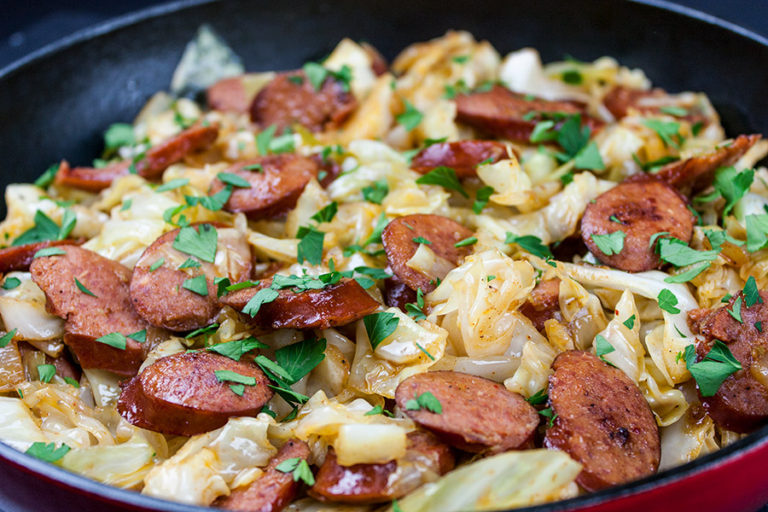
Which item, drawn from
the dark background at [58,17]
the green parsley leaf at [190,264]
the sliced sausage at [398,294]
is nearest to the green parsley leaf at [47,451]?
the green parsley leaf at [190,264]

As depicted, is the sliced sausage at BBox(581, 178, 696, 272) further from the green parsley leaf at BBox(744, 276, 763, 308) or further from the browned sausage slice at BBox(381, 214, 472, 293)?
the browned sausage slice at BBox(381, 214, 472, 293)

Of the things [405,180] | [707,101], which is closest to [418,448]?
[405,180]

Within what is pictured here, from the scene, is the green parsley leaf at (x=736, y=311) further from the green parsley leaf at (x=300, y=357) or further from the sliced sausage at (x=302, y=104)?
the sliced sausage at (x=302, y=104)

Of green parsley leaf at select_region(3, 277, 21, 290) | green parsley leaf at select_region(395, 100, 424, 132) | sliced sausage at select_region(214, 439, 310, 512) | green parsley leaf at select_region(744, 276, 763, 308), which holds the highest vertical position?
green parsley leaf at select_region(395, 100, 424, 132)

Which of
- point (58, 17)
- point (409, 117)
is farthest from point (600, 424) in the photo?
point (58, 17)

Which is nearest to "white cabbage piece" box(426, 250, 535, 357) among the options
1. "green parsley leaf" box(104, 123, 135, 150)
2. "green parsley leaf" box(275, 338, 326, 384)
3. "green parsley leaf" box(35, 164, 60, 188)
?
"green parsley leaf" box(275, 338, 326, 384)

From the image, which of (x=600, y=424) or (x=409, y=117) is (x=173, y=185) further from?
(x=600, y=424)

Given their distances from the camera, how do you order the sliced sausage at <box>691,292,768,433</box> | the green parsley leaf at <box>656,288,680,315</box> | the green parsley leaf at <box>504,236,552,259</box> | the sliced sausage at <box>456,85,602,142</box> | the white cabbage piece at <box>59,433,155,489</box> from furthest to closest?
1. the sliced sausage at <box>456,85,602,142</box>
2. the green parsley leaf at <box>504,236,552,259</box>
3. the green parsley leaf at <box>656,288,680,315</box>
4. the sliced sausage at <box>691,292,768,433</box>
5. the white cabbage piece at <box>59,433,155,489</box>
